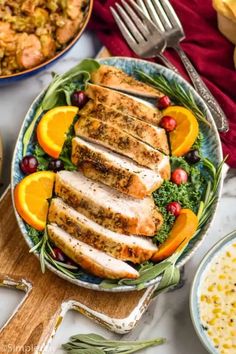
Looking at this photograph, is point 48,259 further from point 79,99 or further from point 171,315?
A: point 79,99

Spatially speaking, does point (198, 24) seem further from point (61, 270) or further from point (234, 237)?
point (61, 270)

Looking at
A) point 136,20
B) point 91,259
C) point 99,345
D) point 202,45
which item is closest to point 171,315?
point 99,345

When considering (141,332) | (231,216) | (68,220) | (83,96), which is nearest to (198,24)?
(83,96)

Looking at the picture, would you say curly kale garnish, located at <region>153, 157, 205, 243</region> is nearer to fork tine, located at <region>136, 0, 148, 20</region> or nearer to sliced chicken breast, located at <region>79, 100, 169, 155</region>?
sliced chicken breast, located at <region>79, 100, 169, 155</region>

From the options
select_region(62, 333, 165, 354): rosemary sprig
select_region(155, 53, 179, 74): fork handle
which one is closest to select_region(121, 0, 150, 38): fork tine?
select_region(155, 53, 179, 74): fork handle

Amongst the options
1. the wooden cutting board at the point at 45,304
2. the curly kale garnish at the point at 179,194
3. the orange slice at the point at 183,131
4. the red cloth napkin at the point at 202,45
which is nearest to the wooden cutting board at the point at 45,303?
the wooden cutting board at the point at 45,304

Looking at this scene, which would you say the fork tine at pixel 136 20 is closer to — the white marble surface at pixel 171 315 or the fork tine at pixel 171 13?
the fork tine at pixel 171 13
